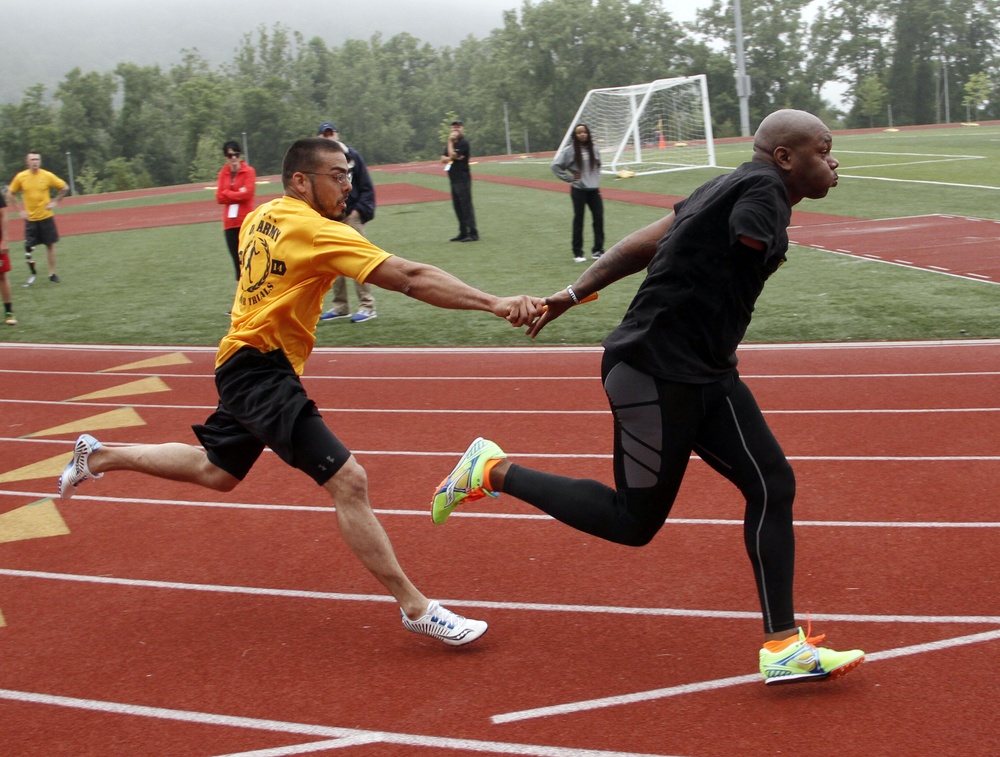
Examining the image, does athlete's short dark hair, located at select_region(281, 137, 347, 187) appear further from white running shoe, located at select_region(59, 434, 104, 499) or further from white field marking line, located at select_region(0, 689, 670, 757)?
white field marking line, located at select_region(0, 689, 670, 757)

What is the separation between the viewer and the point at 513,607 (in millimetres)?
4527

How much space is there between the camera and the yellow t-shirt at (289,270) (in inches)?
159

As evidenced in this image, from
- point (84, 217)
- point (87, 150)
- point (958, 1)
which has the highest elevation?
point (958, 1)

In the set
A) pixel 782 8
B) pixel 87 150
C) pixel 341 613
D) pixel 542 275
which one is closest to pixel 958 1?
pixel 782 8

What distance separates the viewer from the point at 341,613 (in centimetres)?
458

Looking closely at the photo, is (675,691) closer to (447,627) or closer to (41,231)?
(447,627)

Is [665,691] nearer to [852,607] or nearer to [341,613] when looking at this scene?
[852,607]

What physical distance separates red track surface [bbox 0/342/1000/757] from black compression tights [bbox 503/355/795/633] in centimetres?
44

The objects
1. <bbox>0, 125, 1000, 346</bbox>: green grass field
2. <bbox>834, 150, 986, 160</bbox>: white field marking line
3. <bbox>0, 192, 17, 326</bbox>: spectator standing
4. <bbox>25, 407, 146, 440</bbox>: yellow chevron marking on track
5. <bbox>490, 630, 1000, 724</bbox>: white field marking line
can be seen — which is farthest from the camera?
<bbox>834, 150, 986, 160</bbox>: white field marking line

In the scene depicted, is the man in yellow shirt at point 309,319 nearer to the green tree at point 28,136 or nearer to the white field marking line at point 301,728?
the white field marking line at point 301,728

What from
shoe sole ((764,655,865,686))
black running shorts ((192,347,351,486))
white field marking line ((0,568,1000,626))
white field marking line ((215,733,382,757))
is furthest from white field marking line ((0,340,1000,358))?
white field marking line ((215,733,382,757))

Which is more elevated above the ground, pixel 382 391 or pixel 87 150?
pixel 87 150

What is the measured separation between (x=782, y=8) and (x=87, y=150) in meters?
49.9

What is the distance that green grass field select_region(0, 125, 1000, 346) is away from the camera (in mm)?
10320
